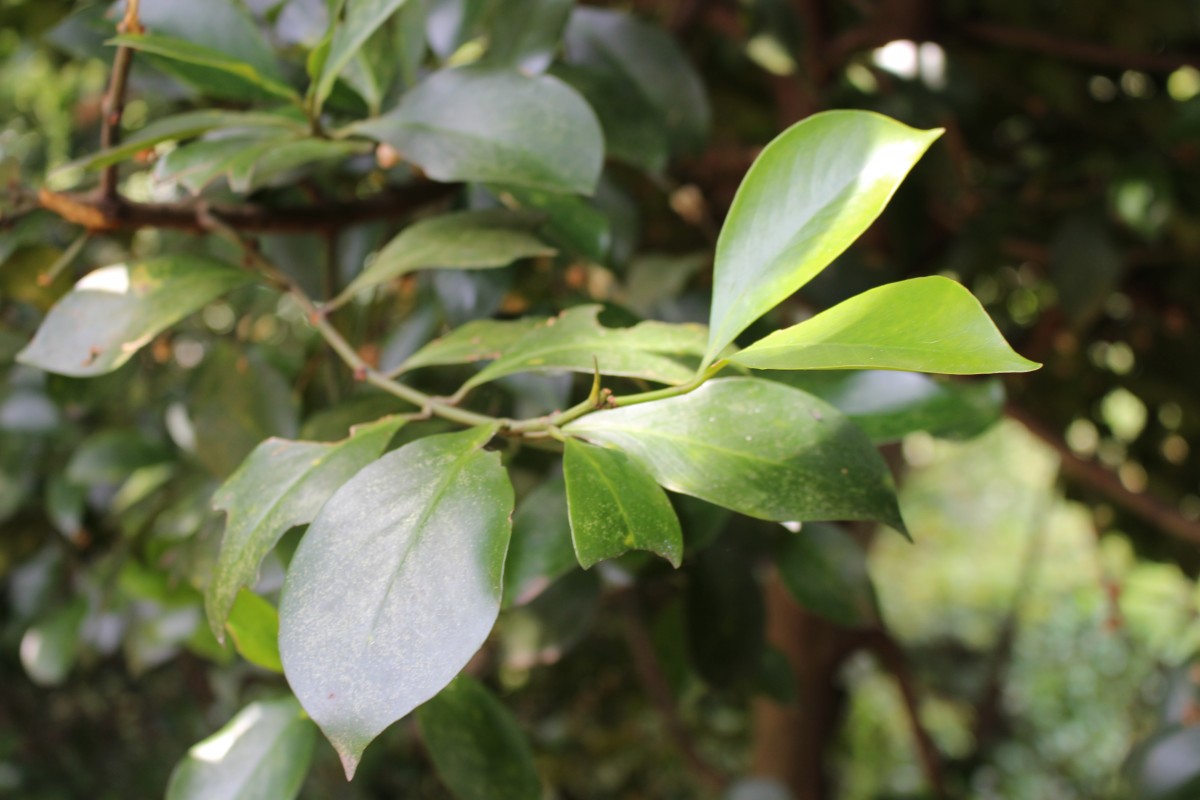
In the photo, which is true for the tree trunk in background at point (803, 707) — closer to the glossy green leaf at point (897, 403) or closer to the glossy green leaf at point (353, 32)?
the glossy green leaf at point (897, 403)

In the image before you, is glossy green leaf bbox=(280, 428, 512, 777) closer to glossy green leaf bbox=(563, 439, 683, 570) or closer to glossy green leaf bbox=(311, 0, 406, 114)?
glossy green leaf bbox=(563, 439, 683, 570)

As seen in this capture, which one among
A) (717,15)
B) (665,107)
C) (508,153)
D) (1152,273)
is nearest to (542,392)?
(508,153)

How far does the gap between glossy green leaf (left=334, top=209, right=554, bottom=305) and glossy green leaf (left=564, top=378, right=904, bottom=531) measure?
106mm

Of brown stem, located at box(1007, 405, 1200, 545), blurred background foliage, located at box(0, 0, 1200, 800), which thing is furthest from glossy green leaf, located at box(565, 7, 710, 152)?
brown stem, located at box(1007, 405, 1200, 545)

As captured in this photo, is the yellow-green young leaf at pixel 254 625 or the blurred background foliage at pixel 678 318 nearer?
the yellow-green young leaf at pixel 254 625

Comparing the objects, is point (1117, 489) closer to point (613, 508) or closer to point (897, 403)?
point (897, 403)

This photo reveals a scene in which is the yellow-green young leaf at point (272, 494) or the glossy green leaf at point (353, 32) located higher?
the glossy green leaf at point (353, 32)

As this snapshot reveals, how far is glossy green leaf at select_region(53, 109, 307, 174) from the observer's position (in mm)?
328

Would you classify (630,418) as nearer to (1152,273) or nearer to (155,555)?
(155,555)

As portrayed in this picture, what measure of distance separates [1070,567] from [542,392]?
3345 millimetres

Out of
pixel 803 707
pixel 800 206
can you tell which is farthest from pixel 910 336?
pixel 803 707

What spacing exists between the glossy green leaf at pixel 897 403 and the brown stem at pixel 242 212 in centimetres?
22

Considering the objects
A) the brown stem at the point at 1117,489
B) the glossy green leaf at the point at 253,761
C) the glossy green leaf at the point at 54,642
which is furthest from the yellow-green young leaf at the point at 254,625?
the brown stem at the point at 1117,489

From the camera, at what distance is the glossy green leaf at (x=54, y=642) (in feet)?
2.04
